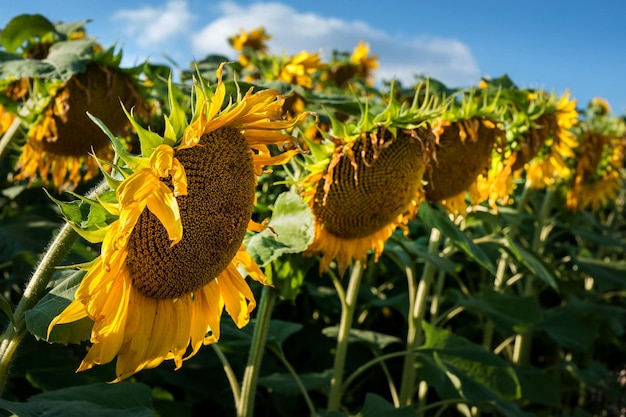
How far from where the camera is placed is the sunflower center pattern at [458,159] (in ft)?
7.63

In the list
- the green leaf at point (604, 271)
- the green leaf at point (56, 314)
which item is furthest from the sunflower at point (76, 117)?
the green leaf at point (604, 271)

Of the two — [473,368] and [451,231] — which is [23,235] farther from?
[473,368]

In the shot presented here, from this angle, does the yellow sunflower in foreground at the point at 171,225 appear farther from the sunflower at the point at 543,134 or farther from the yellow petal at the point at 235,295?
the sunflower at the point at 543,134

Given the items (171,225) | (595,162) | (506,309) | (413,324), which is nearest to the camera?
(171,225)

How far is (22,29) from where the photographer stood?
265cm

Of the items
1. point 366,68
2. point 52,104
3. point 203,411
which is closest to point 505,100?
point 52,104

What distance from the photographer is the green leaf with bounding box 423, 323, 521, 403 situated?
2.53m

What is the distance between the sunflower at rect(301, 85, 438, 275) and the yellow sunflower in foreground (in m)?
0.59

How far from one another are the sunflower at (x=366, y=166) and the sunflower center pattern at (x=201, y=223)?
0.66 metres

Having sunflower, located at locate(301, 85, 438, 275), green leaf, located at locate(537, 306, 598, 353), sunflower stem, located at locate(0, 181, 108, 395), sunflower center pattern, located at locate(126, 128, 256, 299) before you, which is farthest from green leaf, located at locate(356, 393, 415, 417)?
green leaf, located at locate(537, 306, 598, 353)

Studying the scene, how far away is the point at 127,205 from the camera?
1.17m

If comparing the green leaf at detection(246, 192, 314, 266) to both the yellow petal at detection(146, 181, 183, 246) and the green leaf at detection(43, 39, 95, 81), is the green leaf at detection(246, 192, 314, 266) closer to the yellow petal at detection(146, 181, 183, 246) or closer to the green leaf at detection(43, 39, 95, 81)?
the yellow petal at detection(146, 181, 183, 246)

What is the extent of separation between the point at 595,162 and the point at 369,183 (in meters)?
2.59

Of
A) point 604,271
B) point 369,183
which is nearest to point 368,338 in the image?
point 369,183
